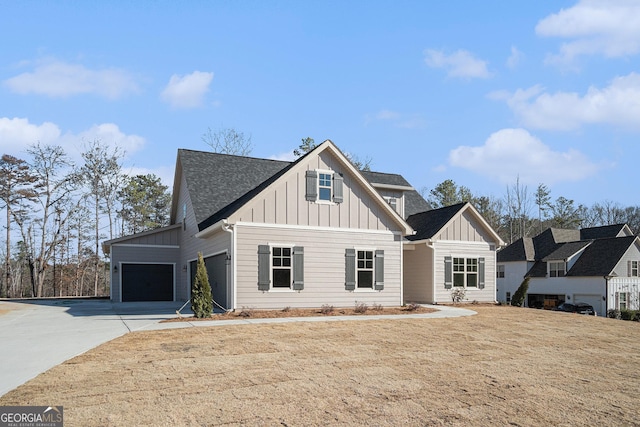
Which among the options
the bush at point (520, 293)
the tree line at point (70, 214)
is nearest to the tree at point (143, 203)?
the tree line at point (70, 214)

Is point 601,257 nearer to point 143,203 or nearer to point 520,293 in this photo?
point 520,293

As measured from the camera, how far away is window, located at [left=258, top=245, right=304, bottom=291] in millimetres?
16438

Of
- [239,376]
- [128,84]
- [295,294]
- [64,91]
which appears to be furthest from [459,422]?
[64,91]

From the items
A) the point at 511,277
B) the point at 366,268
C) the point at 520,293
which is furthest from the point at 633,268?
the point at 366,268

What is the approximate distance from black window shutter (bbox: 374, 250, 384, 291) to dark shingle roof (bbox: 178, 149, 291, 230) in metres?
6.94

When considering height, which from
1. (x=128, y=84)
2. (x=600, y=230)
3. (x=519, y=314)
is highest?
(x=128, y=84)

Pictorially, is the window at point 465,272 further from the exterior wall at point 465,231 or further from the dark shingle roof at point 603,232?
the dark shingle roof at point 603,232

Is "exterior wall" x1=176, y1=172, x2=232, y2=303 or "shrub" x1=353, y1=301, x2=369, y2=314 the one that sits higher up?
"exterior wall" x1=176, y1=172, x2=232, y2=303

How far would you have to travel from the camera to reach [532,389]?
7312mm

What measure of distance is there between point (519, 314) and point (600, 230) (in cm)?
2960

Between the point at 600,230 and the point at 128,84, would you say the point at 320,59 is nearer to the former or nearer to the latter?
the point at 128,84

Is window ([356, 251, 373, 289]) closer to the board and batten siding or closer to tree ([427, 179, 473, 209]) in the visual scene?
the board and batten siding

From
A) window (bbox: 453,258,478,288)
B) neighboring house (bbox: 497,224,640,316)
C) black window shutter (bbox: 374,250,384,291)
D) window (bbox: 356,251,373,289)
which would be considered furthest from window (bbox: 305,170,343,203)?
neighboring house (bbox: 497,224,640,316)

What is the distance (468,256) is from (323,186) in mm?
8562
